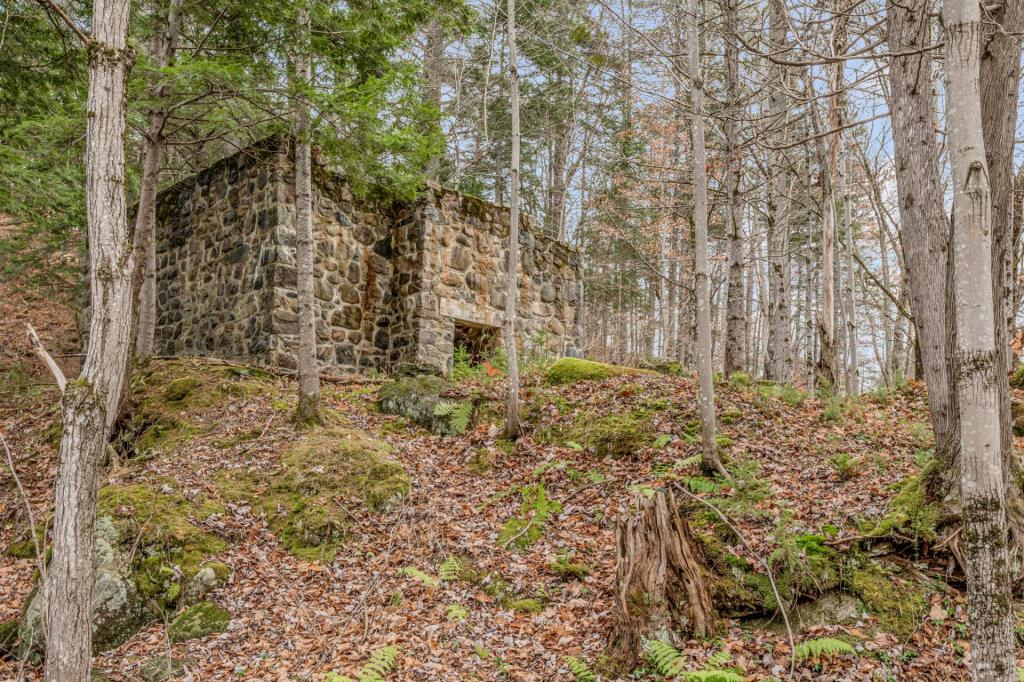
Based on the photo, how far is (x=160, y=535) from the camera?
16.9 feet

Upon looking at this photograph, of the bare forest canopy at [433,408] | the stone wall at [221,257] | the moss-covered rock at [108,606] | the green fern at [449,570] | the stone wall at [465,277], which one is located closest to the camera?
the bare forest canopy at [433,408]

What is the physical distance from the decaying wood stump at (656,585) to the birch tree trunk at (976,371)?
180 cm

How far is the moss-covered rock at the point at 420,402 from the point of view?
8340 mm

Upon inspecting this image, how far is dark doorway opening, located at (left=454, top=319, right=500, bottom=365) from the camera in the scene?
40.2 feet

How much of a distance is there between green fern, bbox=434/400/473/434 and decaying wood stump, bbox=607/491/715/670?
3.96m

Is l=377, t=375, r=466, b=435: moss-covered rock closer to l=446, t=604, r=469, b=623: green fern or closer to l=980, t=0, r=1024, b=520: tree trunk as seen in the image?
l=446, t=604, r=469, b=623: green fern

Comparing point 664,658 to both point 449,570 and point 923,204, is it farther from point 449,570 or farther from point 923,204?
point 923,204

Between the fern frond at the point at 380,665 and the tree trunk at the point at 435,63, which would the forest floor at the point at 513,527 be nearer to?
the fern frond at the point at 380,665

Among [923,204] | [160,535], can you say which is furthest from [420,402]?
[923,204]

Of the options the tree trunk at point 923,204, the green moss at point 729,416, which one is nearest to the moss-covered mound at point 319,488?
the green moss at point 729,416

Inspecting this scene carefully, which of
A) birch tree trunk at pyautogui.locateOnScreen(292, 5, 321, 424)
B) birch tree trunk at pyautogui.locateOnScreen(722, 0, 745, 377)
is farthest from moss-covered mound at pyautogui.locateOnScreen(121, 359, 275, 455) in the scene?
birch tree trunk at pyautogui.locateOnScreen(722, 0, 745, 377)

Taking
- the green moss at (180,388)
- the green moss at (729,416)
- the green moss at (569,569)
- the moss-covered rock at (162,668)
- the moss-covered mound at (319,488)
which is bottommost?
the moss-covered rock at (162,668)

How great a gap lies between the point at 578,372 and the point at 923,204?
17.0 feet

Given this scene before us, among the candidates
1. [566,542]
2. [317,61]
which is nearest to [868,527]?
[566,542]
